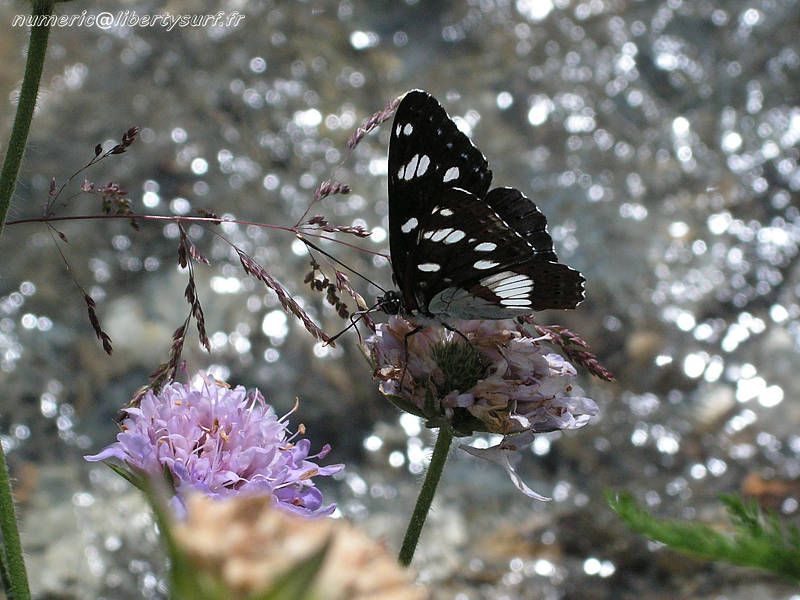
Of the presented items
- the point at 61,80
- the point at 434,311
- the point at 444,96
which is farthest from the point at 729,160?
the point at 434,311

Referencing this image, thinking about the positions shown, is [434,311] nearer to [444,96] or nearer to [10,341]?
[10,341]

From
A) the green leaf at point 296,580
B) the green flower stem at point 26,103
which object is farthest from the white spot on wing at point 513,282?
the green leaf at point 296,580

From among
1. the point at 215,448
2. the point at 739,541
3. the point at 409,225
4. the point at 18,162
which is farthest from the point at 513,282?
the point at 739,541

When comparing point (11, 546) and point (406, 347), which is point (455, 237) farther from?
point (11, 546)

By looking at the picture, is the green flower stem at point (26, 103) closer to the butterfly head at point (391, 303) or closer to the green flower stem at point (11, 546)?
the green flower stem at point (11, 546)

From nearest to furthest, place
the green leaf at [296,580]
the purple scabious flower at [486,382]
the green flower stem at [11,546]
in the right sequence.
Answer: the green leaf at [296,580]
the green flower stem at [11,546]
the purple scabious flower at [486,382]

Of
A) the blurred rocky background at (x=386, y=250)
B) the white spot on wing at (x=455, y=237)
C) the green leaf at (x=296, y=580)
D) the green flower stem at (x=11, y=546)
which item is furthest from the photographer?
the blurred rocky background at (x=386, y=250)

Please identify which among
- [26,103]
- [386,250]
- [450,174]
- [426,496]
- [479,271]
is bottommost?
[386,250]
